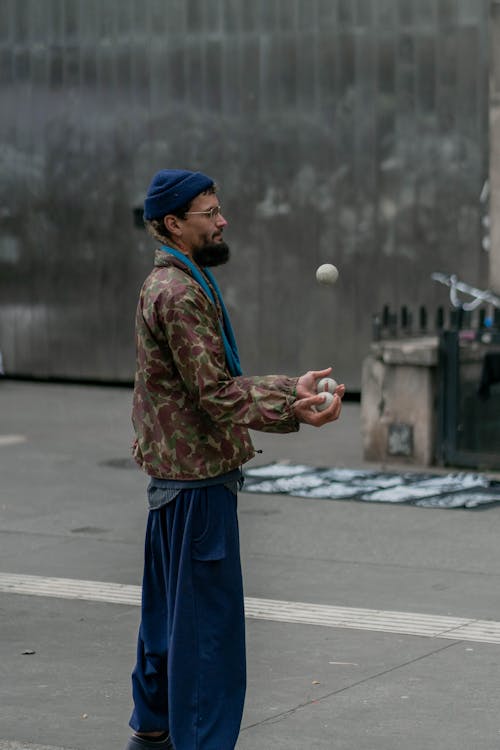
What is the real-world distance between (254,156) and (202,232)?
35.5 feet

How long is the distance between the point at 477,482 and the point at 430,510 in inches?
37.4

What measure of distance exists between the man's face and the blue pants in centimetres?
73

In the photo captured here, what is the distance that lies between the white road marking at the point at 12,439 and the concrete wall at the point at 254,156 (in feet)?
10.5

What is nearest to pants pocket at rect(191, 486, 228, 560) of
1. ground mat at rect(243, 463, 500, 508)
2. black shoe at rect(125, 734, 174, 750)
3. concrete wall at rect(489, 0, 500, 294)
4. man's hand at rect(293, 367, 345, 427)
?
man's hand at rect(293, 367, 345, 427)

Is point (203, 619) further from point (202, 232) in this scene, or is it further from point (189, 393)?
point (202, 232)

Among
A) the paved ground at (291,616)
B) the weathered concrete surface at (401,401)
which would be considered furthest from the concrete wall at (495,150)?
the paved ground at (291,616)

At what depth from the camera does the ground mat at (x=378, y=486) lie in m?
10.4

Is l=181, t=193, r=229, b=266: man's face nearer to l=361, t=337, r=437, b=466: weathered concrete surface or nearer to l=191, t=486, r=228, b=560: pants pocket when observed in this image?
l=191, t=486, r=228, b=560: pants pocket

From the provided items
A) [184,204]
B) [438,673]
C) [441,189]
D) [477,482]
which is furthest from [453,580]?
[441,189]

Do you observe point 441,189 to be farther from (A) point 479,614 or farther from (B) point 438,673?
(B) point 438,673

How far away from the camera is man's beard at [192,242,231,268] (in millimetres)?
5180

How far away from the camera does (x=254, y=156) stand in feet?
52.1

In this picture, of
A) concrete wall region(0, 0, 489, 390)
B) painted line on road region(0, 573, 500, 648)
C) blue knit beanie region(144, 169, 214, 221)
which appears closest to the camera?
blue knit beanie region(144, 169, 214, 221)

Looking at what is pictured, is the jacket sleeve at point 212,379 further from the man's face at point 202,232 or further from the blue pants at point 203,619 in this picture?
the blue pants at point 203,619
